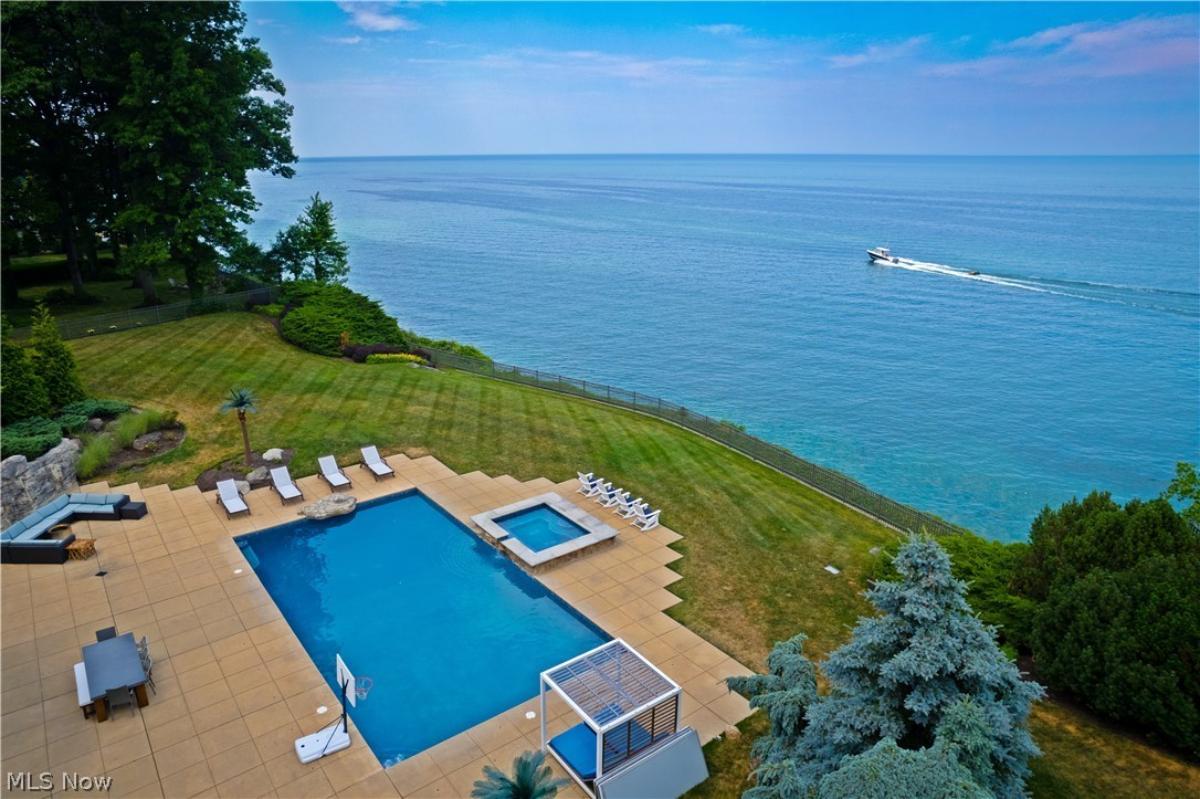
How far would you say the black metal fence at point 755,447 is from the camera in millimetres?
20484

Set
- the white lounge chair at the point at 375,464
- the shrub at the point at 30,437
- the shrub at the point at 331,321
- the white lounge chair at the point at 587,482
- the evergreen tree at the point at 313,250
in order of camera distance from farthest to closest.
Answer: the evergreen tree at the point at 313,250 < the shrub at the point at 331,321 < the white lounge chair at the point at 375,464 < the white lounge chair at the point at 587,482 < the shrub at the point at 30,437

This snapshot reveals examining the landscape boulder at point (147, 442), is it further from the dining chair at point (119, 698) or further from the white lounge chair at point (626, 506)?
the white lounge chair at point (626, 506)

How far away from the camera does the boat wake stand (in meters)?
67.2

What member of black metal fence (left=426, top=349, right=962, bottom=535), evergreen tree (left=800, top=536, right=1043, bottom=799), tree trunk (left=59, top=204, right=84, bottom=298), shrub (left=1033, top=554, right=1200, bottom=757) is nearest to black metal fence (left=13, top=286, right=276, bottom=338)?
tree trunk (left=59, top=204, right=84, bottom=298)

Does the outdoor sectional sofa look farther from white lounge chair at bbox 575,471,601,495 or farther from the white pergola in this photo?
the white pergola

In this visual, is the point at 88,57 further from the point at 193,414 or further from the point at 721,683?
the point at 721,683

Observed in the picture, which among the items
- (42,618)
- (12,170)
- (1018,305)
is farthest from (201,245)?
(1018,305)

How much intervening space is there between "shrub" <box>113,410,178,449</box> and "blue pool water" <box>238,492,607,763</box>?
25.5 feet

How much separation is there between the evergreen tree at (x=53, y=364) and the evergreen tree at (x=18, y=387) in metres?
0.45

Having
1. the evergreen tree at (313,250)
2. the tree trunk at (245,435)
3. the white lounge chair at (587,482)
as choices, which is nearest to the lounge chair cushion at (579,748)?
the white lounge chair at (587,482)

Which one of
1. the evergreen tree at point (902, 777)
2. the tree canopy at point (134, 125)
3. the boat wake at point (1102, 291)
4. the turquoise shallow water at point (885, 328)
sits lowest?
the turquoise shallow water at point (885, 328)

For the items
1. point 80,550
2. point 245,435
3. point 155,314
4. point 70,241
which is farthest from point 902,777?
point 70,241

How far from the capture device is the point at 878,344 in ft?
188

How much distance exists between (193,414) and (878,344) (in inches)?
1983
